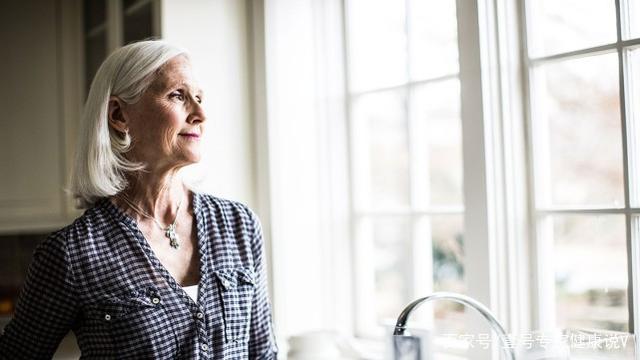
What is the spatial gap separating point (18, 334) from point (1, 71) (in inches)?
60.4

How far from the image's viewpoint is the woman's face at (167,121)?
1490 mm

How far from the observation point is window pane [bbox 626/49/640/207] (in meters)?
1.50

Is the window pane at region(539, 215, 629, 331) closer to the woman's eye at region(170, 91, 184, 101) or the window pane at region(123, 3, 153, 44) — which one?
the woman's eye at region(170, 91, 184, 101)

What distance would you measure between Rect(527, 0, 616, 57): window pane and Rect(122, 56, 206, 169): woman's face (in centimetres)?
85

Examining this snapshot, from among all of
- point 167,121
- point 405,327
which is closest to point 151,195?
point 167,121

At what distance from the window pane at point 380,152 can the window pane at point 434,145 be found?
0.29 ft

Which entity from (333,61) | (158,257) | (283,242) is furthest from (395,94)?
(158,257)

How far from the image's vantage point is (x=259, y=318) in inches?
64.7

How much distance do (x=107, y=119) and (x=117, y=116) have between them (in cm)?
3

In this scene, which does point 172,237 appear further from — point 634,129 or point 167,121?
point 634,129

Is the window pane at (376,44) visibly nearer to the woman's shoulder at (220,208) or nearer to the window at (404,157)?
the window at (404,157)

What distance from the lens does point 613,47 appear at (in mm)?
1546

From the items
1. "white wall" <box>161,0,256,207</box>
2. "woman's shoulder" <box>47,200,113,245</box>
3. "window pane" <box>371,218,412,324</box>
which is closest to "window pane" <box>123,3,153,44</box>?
"white wall" <box>161,0,256,207</box>

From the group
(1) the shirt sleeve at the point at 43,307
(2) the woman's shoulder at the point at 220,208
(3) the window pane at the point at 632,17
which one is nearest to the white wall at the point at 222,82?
(2) the woman's shoulder at the point at 220,208
